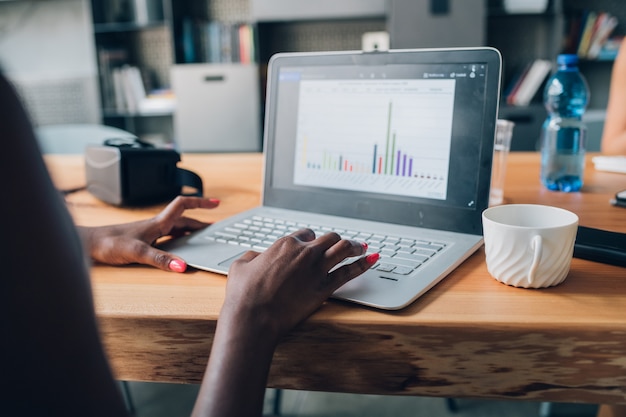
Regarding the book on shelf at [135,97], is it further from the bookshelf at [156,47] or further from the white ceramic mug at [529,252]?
the white ceramic mug at [529,252]

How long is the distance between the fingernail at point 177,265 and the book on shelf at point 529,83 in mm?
2713

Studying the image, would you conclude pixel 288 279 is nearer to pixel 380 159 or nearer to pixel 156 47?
pixel 380 159

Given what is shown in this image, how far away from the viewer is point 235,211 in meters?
0.98

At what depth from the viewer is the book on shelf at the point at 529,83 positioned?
9.52 ft

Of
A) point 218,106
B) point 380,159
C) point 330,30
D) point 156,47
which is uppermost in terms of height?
point 330,30

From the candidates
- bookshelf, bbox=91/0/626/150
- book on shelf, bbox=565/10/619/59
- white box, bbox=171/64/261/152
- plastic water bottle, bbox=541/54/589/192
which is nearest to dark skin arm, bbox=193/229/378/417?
plastic water bottle, bbox=541/54/589/192

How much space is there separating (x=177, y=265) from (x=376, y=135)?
36cm

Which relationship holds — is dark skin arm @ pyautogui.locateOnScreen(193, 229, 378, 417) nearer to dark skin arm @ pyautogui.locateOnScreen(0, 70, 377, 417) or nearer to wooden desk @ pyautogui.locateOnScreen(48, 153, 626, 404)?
wooden desk @ pyautogui.locateOnScreen(48, 153, 626, 404)

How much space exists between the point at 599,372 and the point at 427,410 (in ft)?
3.79

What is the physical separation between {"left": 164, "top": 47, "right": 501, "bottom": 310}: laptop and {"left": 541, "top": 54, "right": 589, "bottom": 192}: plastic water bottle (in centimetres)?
42

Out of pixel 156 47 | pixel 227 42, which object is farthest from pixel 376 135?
pixel 156 47

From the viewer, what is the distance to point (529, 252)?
1.90 ft

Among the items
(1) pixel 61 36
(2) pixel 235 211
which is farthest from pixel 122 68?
(2) pixel 235 211

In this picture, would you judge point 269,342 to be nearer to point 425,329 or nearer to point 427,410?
point 425,329
